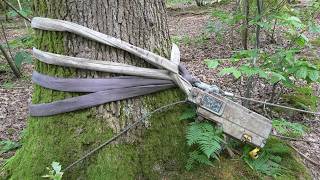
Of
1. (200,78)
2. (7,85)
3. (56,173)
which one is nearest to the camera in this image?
(56,173)

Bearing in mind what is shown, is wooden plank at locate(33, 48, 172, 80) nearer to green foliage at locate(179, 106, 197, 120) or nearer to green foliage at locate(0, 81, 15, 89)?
green foliage at locate(179, 106, 197, 120)

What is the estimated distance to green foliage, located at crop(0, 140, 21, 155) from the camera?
370 cm

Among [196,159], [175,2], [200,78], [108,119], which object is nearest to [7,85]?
[200,78]

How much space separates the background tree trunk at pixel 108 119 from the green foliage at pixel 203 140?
0.12 metres

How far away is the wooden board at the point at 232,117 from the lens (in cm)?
242

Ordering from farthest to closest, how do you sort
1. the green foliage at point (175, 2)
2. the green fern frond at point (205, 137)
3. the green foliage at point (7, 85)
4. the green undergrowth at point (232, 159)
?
1. the green foliage at point (175, 2)
2. the green foliage at point (7, 85)
3. the green undergrowth at point (232, 159)
4. the green fern frond at point (205, 137)

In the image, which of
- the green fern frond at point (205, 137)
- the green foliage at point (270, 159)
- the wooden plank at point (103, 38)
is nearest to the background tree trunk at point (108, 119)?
the wooden plank at point (103, 38)

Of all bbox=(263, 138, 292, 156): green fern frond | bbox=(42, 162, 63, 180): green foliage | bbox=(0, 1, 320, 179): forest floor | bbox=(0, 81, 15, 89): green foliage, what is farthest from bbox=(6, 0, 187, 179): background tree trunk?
bbox=(0, 81, 15, 89): green foliage

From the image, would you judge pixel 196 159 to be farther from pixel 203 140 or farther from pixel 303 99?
pixel 303 99

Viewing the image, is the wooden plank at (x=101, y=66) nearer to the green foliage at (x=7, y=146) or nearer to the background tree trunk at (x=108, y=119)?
the background tree trunk at (x=108, y=119)

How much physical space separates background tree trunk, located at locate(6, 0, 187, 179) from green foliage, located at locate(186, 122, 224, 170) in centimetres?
12

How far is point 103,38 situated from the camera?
2.38 metres

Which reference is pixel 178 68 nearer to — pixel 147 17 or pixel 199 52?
pixel 147 17

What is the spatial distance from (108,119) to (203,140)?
654mm
